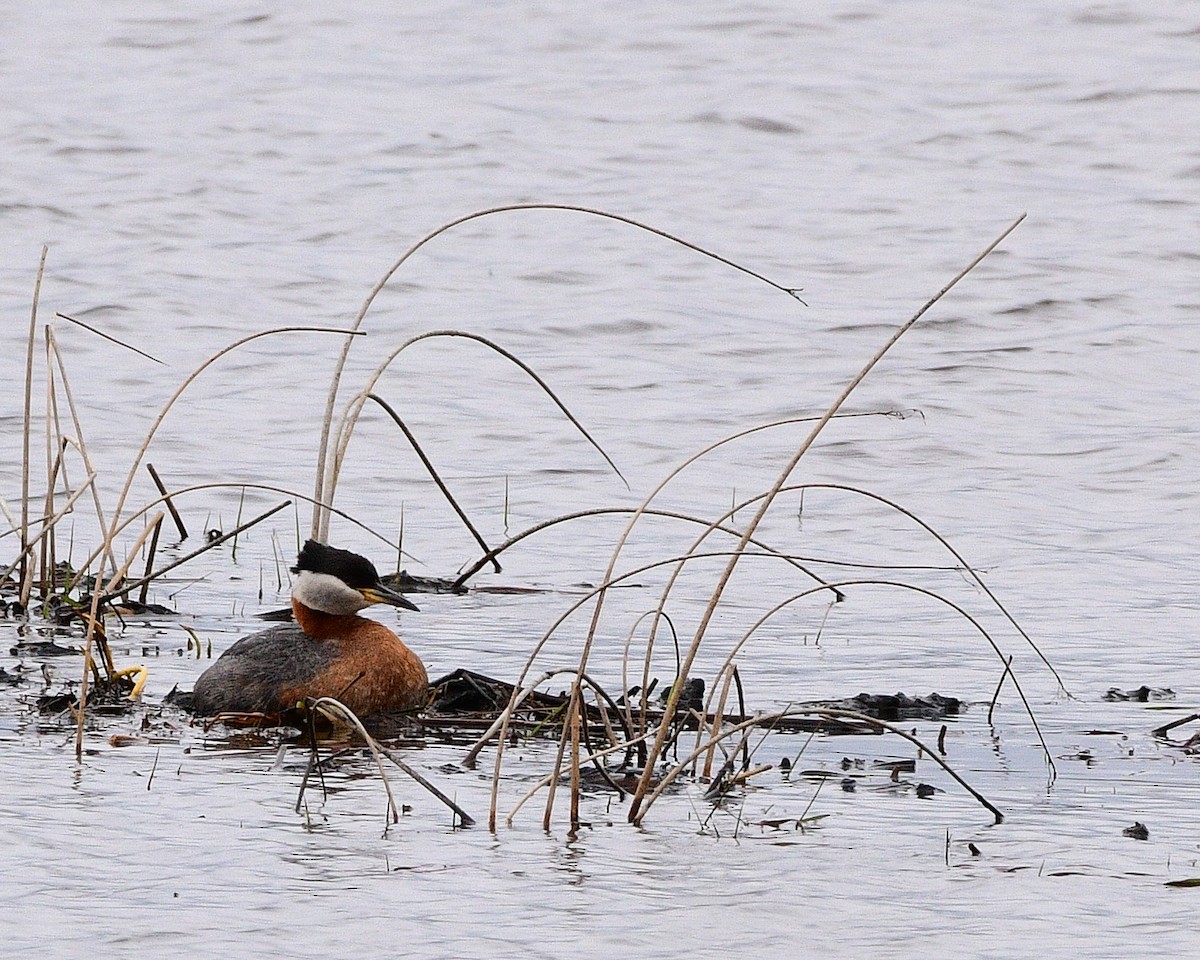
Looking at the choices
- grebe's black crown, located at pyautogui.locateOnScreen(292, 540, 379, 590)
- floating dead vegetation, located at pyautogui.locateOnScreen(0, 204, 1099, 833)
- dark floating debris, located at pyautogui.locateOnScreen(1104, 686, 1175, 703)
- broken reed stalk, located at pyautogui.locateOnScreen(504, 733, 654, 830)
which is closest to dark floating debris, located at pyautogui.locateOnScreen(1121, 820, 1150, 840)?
floating dead vegetation, located at pyautogui.locateOnScreen(0, 204, 1099, 833)

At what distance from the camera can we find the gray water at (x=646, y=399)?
219 inches

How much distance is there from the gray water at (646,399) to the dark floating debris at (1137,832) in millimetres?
58

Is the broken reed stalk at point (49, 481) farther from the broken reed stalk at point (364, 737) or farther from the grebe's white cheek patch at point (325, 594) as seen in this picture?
the broken reed stalk at point (364, 737)

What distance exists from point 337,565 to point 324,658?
0.37 m

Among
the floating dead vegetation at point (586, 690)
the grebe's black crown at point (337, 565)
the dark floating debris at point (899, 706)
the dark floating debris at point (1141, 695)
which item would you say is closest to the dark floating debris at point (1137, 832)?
the floating dead vegetation at point (586, 690)

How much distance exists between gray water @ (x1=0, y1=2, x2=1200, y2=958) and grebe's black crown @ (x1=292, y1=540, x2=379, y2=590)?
56 cm

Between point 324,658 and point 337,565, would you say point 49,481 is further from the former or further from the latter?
point 324,658

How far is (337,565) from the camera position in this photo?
8070 millimetres

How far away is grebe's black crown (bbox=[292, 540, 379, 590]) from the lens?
805 centimetres

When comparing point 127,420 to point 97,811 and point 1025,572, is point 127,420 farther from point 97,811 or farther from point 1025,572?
point 97,811

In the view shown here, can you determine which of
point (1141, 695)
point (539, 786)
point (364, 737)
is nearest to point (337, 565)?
point (364, 737)

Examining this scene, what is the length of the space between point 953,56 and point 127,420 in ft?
51.7

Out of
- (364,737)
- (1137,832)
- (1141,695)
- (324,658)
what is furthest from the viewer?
(324,658)

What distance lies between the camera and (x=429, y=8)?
28.8 metres
